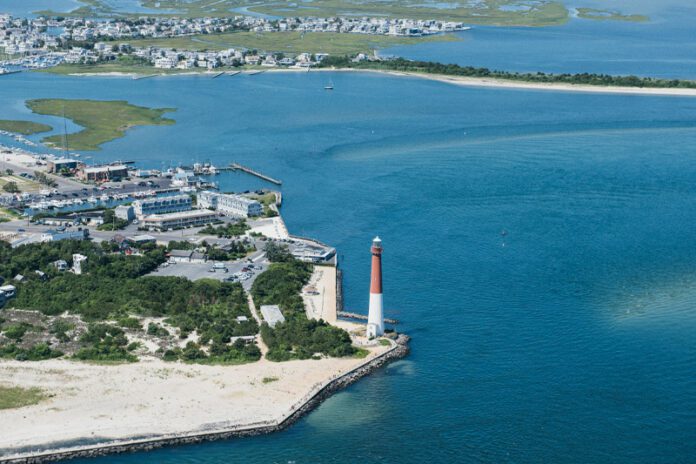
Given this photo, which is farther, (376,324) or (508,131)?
(508,131)

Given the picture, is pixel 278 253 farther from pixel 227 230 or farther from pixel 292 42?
pixel 292 42

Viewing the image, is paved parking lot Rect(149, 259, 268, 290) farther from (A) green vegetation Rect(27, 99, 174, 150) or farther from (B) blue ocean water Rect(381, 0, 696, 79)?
(B) blue ocean water Rect(381, 0, 696, 79)

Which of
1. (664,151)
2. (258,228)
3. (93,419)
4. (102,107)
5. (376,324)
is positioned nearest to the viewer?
(93,419)

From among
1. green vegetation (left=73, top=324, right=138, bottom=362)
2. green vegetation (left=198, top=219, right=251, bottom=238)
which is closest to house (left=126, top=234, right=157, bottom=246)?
green vegetation (left=198, top=219, right=251, bottom=238)

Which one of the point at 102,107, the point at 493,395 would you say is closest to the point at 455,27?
the point at 102,107

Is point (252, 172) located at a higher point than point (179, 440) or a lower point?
higher

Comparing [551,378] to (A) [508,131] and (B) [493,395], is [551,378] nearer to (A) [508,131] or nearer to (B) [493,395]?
(B) [493,395]

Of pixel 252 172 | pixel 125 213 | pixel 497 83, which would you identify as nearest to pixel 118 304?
pixel 125 213
